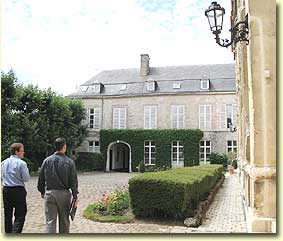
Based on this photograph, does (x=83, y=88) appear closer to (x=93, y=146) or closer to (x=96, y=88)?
(x=96, y=88)

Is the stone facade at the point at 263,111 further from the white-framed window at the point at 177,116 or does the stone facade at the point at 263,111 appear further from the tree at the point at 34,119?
the white-framed window at the point at 177,116

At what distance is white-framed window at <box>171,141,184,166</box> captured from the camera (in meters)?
19.9

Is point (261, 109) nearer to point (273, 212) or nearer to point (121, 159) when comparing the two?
point (273, 212)

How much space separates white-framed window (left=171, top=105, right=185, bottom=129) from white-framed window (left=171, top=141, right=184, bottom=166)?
100 centimetres

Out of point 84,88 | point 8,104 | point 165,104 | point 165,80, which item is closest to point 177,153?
point 165,104

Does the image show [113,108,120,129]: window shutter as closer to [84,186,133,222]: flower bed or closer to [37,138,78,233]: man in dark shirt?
[84,186,133,222]: flower bed

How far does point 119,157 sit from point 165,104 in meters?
4.75

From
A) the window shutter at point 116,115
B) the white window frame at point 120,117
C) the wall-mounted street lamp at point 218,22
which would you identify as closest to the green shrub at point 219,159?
the white window frame at point 120,117

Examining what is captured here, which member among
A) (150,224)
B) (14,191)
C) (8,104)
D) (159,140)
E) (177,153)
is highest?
(8,104)

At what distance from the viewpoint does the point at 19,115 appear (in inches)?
514

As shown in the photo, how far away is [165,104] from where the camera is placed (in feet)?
66.2

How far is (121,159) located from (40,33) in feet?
58.0

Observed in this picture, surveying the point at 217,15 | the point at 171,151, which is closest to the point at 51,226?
the point at 217,15

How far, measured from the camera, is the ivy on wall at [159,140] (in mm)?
19469
